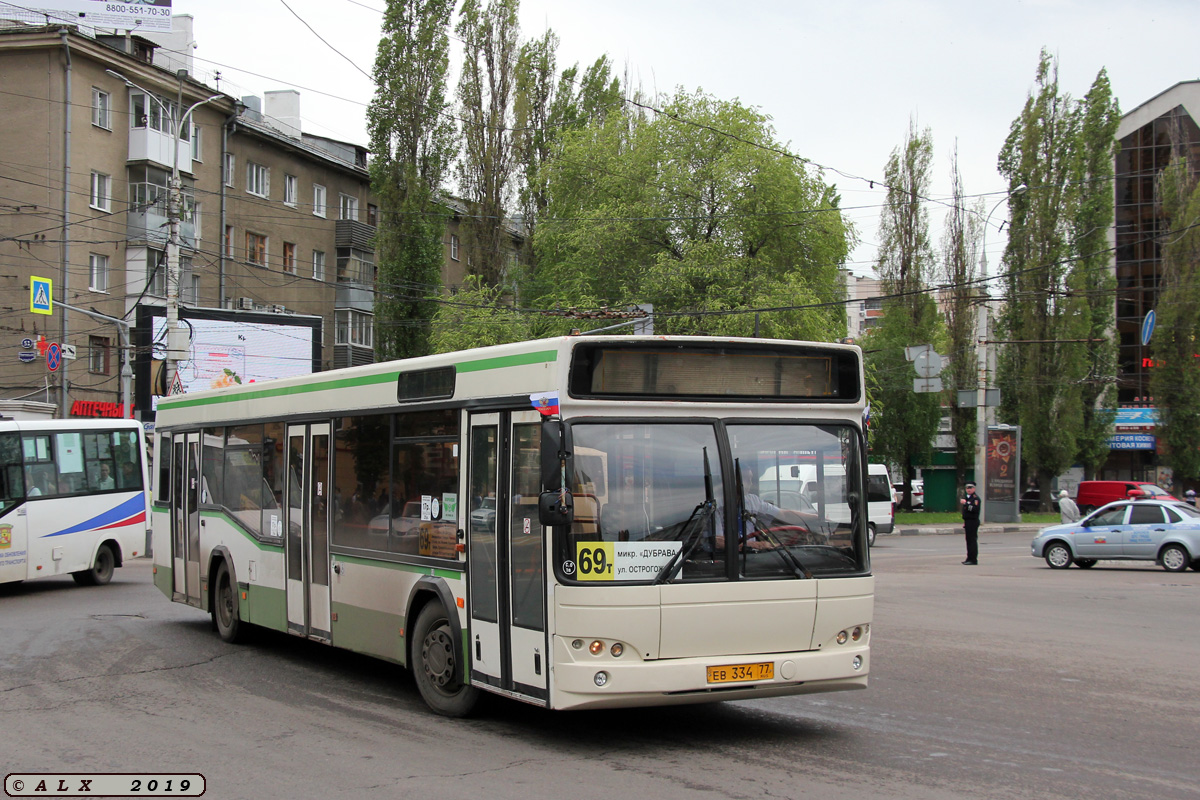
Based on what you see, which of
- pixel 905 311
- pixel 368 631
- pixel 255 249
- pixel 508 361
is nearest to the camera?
pixel 508 361

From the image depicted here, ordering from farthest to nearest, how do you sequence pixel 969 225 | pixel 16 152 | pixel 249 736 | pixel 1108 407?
pixel 969 225
pixel 1108 407
pixel 16 152
pixel 249 736

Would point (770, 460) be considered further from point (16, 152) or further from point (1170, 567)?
point (16, 152)

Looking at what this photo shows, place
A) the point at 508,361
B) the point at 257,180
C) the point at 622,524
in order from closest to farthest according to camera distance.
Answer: the point at 622,524 < the point at 508,361 < the point at 257,180

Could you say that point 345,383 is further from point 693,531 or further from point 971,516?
point 971,516

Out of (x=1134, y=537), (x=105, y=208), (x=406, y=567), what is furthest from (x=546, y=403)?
(x=105, y=208)

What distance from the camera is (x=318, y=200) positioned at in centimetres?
5091

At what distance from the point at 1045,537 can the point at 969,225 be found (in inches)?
1397

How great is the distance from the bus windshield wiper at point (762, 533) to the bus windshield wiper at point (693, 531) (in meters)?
0.19

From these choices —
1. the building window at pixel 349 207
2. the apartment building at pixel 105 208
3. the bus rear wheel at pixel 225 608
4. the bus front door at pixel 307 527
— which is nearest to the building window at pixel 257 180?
the apartment building at pixel 105 208

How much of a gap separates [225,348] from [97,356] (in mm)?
6462

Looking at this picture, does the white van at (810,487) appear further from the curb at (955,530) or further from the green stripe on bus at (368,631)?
the curb at (955,530)

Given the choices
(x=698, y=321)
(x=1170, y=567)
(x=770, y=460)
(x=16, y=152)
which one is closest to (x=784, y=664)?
(x=770, y=460)

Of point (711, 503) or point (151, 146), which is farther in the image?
point (151, 146)

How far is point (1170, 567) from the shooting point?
23.3 metres
